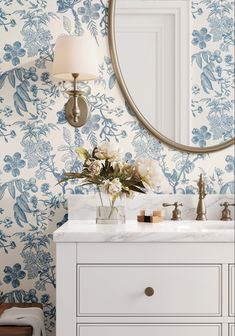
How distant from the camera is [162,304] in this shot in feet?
6.91

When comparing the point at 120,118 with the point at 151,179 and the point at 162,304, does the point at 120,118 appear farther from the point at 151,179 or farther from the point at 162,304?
the point at 162,304

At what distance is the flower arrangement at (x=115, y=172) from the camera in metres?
2.38

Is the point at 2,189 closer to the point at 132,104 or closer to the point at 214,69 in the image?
the point at 132,104

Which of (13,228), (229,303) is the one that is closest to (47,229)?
(13,228)

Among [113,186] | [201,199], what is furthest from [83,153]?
[201,199]

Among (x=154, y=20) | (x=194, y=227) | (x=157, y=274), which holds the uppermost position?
(x=154, y=20)

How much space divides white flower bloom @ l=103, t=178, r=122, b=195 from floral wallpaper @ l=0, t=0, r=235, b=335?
0.32 meters

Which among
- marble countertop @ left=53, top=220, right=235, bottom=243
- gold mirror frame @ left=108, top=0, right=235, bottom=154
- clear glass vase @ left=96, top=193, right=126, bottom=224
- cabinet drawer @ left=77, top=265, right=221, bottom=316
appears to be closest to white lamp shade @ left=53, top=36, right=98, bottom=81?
gold mirror frame @ left=108, top=0, right=235, bottom=154

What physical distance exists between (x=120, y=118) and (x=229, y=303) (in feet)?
3.25

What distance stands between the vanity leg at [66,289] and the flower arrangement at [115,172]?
0.38m

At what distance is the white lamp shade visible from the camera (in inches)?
98.0

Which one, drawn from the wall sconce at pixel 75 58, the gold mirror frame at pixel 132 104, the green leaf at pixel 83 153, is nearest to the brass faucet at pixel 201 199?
the gold mirror frame at pixel 132 104

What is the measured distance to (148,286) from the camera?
2107 millimetres

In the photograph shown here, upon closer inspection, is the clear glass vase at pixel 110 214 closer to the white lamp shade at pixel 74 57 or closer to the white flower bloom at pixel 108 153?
the white flower bloom at pixel 108 153
